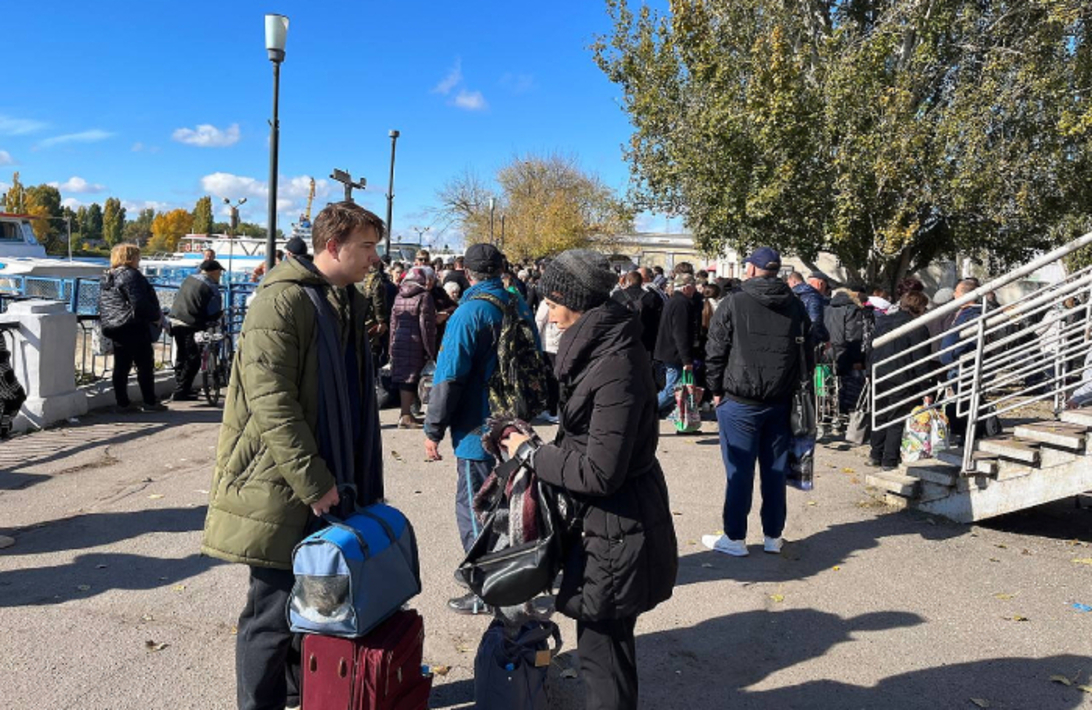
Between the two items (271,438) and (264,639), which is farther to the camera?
(264,639)

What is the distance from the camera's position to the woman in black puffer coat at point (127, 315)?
8.73 meters

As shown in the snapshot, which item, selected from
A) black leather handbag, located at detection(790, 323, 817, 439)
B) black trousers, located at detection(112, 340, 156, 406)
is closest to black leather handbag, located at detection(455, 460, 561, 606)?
black leather handbag, located at detection(790, 323, 817, 439)

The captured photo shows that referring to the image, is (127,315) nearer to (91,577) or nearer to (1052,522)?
(91,577)

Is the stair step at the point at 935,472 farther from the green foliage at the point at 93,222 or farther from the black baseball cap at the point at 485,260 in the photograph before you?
the green foliage at the point at 93,222

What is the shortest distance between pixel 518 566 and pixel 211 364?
26.8 ft

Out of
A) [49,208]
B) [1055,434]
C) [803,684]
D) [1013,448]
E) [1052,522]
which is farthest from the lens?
[49,208]

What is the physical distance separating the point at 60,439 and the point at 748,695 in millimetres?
6899

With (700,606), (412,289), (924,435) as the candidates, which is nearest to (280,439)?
(700,606)

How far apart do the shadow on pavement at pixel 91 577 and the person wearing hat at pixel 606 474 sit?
2.93 m

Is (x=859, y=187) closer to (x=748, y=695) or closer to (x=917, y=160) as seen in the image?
(x=917, y=160)

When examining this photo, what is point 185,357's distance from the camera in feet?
32.7

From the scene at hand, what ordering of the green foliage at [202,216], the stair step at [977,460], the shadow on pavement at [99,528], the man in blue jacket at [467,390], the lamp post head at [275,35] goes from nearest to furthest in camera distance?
the man in blue jacket at [467,390]
the shadow on pavement at [99,528]
the stair step at [977,460]
the lamp post head at [275,35]
the green foliage at [202,216]

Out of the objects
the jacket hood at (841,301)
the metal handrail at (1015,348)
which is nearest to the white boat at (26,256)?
the jacket hood at (841,301)

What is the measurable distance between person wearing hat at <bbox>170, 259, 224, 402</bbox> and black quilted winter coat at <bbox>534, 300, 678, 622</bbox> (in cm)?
837
